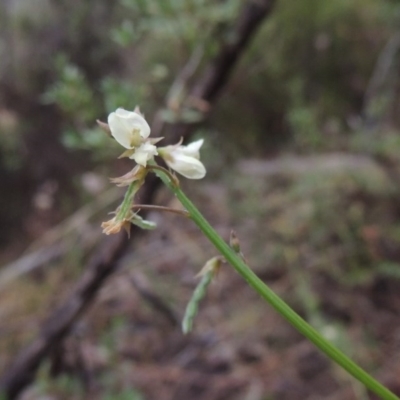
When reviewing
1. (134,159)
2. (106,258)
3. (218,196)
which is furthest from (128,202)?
(218,196)

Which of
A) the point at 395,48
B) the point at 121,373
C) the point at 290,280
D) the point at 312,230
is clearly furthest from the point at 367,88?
the point at 121,373

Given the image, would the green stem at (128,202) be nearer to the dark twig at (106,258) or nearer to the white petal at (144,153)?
the white petal at (144,153)

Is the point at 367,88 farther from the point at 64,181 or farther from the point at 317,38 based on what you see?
the point at 64,181

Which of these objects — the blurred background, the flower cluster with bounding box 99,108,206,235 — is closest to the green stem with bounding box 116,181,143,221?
the flower cluster with bounding box 99,108,206,235

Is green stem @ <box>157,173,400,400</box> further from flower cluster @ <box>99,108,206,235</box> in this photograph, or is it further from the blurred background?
the blurred background

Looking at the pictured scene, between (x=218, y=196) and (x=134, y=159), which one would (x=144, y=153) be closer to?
(x=134, y=159)

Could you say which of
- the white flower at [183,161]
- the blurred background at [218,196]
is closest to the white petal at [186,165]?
the white flower at [183,161]

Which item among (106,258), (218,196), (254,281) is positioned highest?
(254,281)
